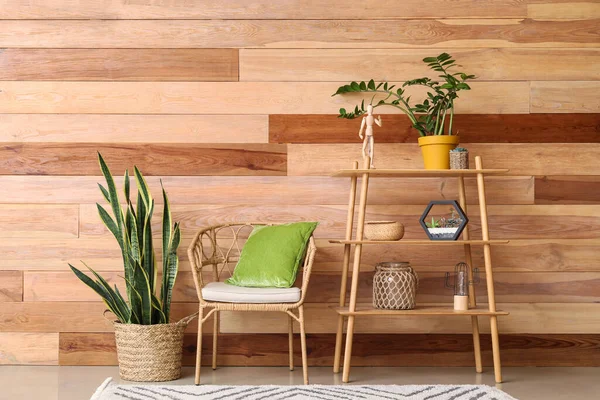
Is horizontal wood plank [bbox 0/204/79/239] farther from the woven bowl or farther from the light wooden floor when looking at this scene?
the woven bowl

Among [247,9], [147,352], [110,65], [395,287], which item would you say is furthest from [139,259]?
[247,9]

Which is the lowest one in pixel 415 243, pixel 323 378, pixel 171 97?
pixel 323 378

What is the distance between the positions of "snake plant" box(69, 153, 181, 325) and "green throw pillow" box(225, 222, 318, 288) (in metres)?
0.34

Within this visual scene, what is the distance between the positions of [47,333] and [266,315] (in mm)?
1186

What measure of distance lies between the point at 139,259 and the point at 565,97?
2453 millimetres

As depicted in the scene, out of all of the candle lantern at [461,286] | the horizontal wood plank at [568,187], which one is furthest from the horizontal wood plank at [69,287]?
the horizontal wood plank at [568,187]

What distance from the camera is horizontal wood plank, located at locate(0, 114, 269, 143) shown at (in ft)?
13.5

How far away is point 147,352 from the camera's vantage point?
362 cm

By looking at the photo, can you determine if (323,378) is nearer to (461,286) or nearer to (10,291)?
(461,286)

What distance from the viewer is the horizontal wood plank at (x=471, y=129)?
4.12 metres

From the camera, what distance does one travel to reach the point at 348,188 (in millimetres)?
4117

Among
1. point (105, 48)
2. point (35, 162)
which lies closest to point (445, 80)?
point (105, 48)

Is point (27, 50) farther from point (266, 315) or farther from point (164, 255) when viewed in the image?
point (266, 315)

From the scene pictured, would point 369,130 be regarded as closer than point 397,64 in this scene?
Yes
